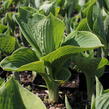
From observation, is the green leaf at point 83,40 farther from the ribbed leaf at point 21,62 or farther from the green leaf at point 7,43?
the green leaf at point 7,43

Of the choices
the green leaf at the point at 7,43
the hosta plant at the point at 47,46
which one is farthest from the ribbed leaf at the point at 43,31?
the green leaf at the point at 7,43

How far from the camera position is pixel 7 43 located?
1.44 metres

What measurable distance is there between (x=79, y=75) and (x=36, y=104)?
84 cm

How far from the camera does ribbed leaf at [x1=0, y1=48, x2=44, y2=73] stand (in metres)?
1.13

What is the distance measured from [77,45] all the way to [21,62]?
265 millimetres

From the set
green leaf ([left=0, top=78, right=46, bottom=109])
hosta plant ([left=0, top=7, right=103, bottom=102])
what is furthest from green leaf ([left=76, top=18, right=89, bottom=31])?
green leaf ([left=0, top=78, right=46, bottom=109])

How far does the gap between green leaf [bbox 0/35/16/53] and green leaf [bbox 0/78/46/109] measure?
639 millimetres

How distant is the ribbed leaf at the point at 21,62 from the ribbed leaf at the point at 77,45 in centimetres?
6

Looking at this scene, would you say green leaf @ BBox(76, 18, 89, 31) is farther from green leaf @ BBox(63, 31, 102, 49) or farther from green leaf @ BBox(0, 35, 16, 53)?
green leaf @ BBox(0, 35, 16, 53)

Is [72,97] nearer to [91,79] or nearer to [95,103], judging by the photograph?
[91,79]

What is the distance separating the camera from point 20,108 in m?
0.80

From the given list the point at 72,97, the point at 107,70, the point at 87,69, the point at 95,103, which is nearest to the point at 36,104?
the point at 95,103

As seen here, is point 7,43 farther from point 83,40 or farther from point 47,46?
point 83,40

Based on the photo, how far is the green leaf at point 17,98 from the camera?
79 cm
